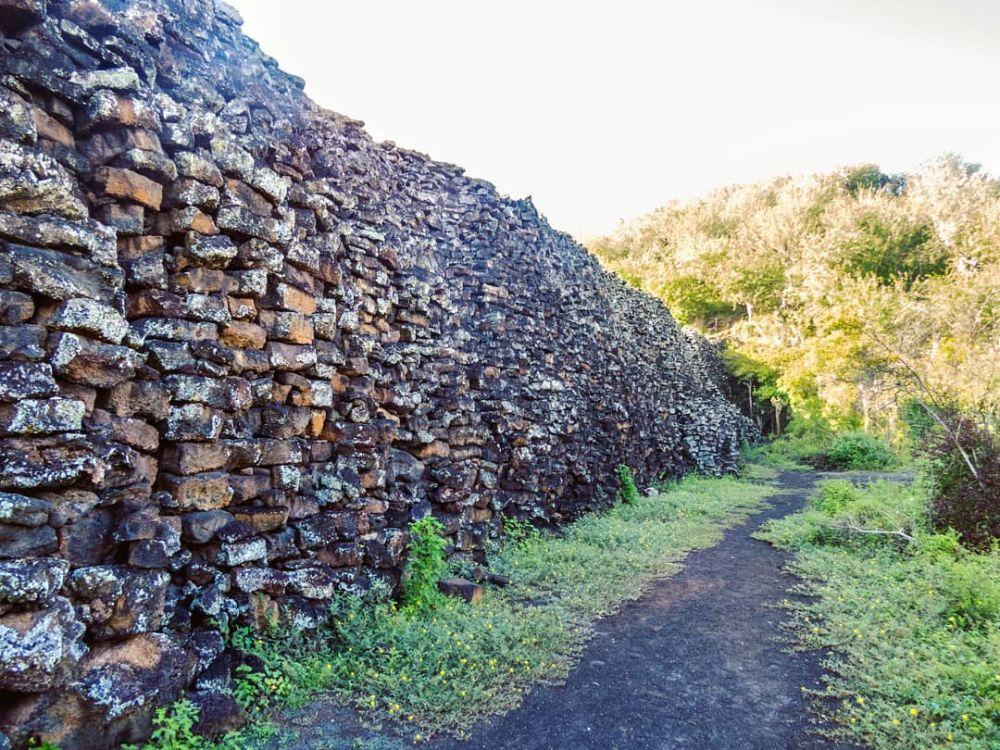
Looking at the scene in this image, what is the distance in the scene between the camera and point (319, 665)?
12.9 feet

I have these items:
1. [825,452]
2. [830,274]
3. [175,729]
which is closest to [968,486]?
[175,729]

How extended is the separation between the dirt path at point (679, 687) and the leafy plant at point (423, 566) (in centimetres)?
148

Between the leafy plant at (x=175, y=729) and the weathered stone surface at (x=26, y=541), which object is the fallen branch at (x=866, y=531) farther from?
the weathered stone surface at (x=26, y=541)

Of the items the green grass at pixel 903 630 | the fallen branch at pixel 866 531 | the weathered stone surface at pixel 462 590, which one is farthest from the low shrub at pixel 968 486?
the weathered stone surface at pixel 462 590

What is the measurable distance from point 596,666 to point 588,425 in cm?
649

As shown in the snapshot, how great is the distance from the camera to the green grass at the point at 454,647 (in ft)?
11.9

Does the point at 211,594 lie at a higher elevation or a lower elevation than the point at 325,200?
lower

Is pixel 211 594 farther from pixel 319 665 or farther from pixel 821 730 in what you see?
pixel 821 730

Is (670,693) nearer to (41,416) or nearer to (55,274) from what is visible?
(41,416)

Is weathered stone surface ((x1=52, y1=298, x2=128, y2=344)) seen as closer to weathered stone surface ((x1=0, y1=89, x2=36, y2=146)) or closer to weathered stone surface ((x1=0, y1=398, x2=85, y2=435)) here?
weathered stone surface ((x1=0, y1=398, x2=85, y2=435))

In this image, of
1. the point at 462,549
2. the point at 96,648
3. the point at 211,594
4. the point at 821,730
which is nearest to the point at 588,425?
the point at 462,549

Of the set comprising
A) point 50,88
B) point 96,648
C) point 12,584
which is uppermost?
point 50,88

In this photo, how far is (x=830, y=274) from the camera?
82.8 feet

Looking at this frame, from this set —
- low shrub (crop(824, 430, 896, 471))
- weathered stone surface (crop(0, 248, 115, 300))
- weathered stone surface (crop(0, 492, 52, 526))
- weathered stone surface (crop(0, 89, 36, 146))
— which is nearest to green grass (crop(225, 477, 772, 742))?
weathered stone surface (crop(0, 492, 52, 526))
